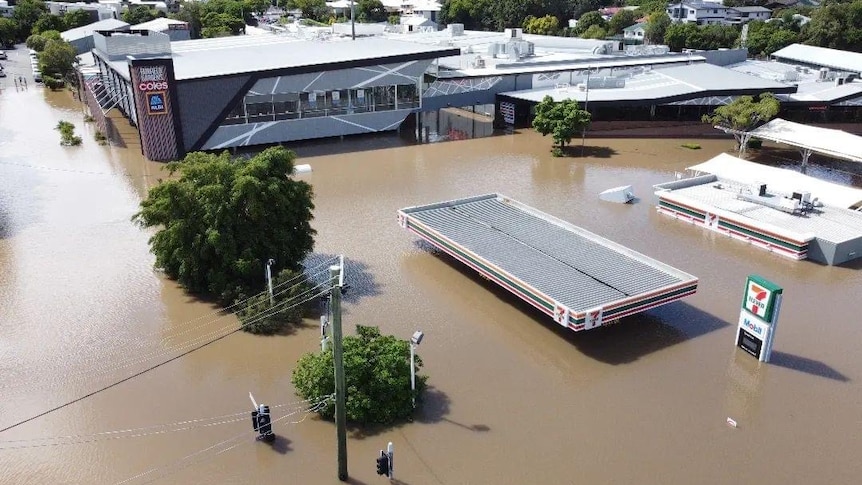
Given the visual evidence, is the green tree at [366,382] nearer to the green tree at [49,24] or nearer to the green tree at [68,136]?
the green tree at [68,136]

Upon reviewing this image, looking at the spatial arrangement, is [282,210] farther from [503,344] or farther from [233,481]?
[233,481]

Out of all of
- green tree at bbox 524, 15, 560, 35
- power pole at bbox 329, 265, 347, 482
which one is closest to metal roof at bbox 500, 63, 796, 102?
power pole at bbox 329, 265, 347, 482

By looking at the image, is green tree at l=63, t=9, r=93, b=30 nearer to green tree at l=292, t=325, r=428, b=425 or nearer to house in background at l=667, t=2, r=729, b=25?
house in background at l=667, t=2, r=729, b=25

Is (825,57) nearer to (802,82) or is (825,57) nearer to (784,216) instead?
(802,82)

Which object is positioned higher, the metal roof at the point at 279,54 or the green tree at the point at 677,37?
the metal roof at the point at 279,54

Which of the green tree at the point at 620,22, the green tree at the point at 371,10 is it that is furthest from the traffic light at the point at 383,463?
the green tree at the point at 371,10

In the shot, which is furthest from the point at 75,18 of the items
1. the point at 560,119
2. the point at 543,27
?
the point at 560,119
